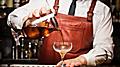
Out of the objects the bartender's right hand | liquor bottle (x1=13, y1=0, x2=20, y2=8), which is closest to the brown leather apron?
the bartender's right hand

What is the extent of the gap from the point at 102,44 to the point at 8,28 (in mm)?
780

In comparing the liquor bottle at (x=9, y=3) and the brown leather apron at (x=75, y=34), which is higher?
the liquor bottle at (x=9, y=3)

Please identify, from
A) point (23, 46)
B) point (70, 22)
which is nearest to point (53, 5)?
point (70, 22)

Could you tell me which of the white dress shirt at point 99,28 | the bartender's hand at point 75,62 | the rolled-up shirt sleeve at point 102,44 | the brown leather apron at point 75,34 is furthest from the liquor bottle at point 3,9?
the rolled-up shirt sleeve at point 102,44

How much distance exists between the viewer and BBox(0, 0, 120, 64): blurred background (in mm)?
3176

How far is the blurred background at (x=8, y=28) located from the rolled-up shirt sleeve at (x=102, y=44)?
54mm

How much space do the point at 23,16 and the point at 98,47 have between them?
664 mm

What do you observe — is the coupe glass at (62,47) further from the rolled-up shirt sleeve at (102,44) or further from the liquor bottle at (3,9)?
the liquor bottle at (3,9)

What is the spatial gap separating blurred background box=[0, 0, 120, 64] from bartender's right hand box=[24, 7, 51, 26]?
0.11m

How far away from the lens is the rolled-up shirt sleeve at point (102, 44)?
10.3ft

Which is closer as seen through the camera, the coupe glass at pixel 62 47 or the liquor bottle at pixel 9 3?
the coupe glass at pixel 62 47

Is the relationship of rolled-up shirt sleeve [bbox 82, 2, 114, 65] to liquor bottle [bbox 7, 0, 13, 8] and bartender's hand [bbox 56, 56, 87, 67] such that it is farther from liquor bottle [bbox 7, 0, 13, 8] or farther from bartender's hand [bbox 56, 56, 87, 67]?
liquor bottle [bbox 7, 0, 13, 8]

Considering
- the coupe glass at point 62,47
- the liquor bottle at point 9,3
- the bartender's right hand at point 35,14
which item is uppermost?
the liquor bottle at point 9,3

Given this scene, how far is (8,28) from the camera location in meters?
3.20
